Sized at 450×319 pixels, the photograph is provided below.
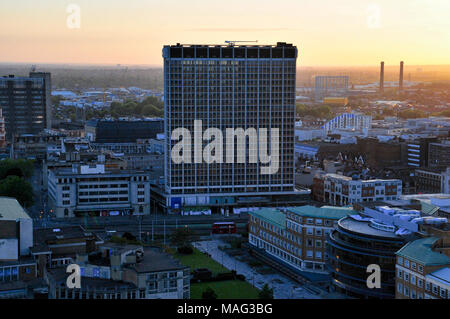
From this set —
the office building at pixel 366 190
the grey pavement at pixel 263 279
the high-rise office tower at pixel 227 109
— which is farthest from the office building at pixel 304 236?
the office building at pixel 366 190

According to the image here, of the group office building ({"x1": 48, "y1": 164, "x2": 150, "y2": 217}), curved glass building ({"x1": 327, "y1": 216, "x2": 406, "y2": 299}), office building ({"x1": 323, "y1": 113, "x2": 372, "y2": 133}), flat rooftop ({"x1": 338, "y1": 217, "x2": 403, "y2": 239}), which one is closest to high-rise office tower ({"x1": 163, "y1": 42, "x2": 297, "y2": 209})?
office building ({"x1": 48, "y1": 164, "x2": 150, "y2": 217})

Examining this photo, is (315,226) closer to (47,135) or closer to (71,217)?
(71,217)

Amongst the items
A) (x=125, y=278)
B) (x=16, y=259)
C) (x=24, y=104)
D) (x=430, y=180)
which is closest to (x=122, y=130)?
(x=24, y=104)

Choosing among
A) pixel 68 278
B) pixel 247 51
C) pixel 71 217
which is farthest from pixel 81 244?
pixel 247 51

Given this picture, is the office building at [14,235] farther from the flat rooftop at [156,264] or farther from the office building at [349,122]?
the office building at [349,122]

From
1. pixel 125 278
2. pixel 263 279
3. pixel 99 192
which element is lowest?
pixel 263 279

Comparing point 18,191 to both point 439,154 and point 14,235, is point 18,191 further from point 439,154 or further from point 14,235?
point 439,154
